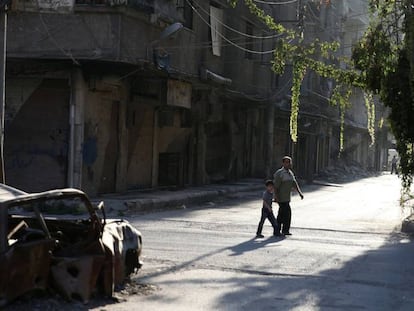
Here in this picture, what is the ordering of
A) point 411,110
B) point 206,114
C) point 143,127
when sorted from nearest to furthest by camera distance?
point 411,110 < point 143,127 < point 206,114

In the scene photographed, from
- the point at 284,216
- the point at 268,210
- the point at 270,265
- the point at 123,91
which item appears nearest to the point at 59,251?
the point at 270,265

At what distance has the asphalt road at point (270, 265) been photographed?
7.84 meters

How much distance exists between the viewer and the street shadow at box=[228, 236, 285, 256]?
38.9 ft

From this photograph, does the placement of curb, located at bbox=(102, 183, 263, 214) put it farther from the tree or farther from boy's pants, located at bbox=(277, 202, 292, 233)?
the tree

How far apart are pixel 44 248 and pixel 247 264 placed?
4430mm

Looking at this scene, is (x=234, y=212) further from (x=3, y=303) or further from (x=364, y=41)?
(x=3, y=303)

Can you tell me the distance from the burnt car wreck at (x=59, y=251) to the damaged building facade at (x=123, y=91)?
585cm

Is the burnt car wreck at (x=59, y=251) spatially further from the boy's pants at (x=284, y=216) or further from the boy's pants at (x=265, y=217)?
the boy's pants at (x=284, y=216)

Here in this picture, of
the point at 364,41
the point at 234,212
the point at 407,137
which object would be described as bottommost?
the point at 234,212

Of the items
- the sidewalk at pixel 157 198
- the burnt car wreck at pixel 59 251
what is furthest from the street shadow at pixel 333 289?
the sidewalk at pixel 157 198

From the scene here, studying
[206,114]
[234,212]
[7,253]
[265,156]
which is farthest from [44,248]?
[265,156]

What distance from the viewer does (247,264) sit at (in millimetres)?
10383

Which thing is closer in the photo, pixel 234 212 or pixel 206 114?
pixel 234 212

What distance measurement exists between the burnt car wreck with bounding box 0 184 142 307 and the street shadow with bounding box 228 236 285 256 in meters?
3.87
